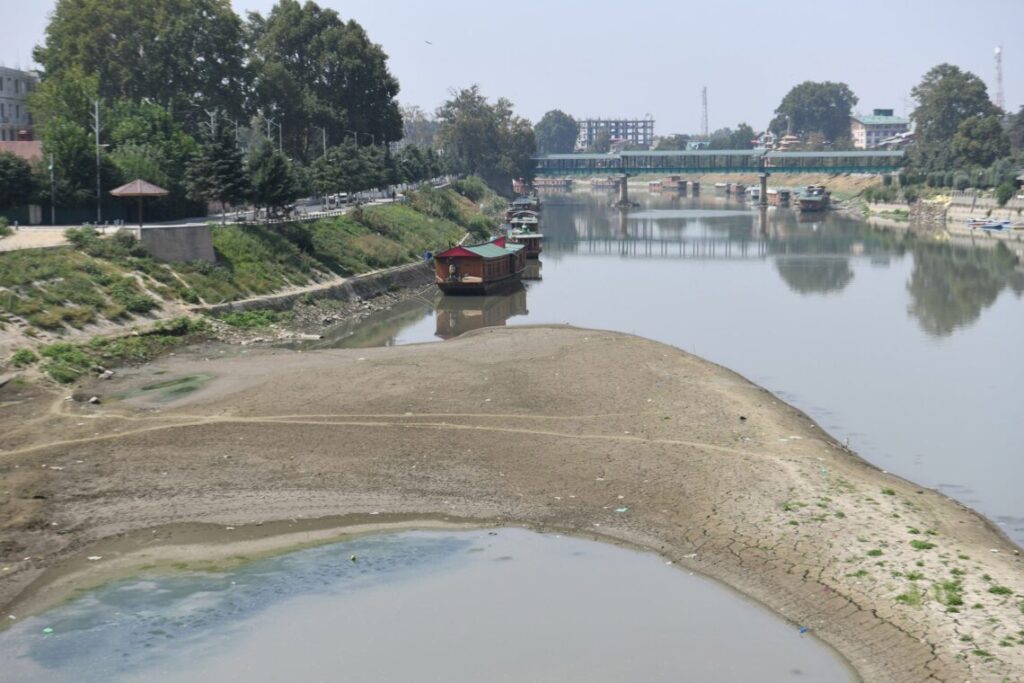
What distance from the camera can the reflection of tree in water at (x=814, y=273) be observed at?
82250 mm

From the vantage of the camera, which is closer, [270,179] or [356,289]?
[356,289]

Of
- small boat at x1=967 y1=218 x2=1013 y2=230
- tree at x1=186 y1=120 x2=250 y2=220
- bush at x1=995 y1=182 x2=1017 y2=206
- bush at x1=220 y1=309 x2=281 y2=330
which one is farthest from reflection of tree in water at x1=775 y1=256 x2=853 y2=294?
bush at x1=995 y1=182 x2=1017 y2=206

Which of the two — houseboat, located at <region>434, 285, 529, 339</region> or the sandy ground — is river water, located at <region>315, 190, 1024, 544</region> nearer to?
houseboat, located at <region>434, 285, 529, 339</region>

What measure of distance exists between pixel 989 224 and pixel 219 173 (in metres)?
95.2

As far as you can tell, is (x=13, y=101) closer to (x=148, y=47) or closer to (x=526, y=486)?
(x=148, y=47)

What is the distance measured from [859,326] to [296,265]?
1278 inches

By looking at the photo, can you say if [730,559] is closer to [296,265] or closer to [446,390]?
[446,390]

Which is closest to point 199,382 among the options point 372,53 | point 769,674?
point 769,674

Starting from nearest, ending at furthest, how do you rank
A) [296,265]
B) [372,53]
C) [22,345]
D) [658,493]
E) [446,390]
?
[658,493], [446,390], [22,345], [296,265], [372,53]

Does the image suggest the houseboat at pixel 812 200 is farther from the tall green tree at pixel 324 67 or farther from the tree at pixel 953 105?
the tall green tree at pixel 324 67

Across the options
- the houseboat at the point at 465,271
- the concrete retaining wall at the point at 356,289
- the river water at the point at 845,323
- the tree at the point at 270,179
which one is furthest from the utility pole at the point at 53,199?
the houseboat at the point at 465,271

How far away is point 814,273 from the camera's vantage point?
3597 inches

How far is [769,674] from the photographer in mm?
20750

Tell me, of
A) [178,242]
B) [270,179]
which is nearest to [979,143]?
[270,179]
